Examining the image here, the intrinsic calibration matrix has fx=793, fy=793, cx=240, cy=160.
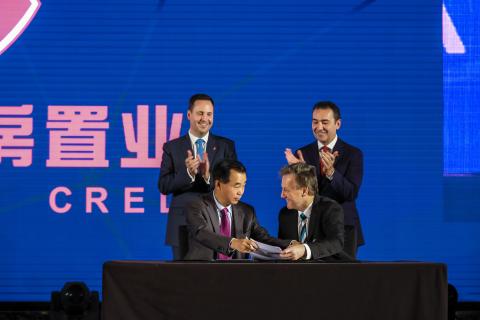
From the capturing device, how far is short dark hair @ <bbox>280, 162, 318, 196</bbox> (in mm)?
3188

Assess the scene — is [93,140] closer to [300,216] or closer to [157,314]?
[300,216]

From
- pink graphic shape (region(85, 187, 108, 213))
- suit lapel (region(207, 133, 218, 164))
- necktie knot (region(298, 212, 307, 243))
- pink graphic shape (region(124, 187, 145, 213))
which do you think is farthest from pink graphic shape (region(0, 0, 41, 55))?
necktie knot (region(298, 212, 307, 243))

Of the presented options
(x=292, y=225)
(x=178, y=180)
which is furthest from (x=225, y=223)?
(x=178, y=180)

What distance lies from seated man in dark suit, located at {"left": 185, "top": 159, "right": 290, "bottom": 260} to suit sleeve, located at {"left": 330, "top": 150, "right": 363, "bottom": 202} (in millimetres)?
→ 743

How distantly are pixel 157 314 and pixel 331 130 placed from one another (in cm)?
180

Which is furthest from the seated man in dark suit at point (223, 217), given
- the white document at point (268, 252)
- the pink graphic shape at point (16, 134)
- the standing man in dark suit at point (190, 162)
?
the pink graphic shape at point (16, 134)

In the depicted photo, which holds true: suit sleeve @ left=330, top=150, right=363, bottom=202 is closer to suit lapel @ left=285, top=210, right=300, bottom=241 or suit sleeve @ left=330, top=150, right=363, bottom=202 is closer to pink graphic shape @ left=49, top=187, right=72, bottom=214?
suit lapel @ left=285, top=210, right=300, bottom=241

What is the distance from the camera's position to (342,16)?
15.8 feet

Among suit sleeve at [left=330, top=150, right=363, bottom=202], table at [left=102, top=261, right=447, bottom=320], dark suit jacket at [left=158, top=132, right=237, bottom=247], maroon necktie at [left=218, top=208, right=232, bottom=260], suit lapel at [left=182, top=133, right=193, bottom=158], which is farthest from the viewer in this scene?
suit lapel at [left=182, top=133, right=193, bottom=158]

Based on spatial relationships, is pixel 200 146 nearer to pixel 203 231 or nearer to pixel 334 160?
pixel 334 160

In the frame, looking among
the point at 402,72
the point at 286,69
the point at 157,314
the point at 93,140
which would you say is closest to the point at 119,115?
the point at 93,140

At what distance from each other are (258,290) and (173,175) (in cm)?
161

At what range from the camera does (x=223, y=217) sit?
3311 millimetres

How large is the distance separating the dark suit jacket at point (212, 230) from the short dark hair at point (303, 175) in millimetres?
237
